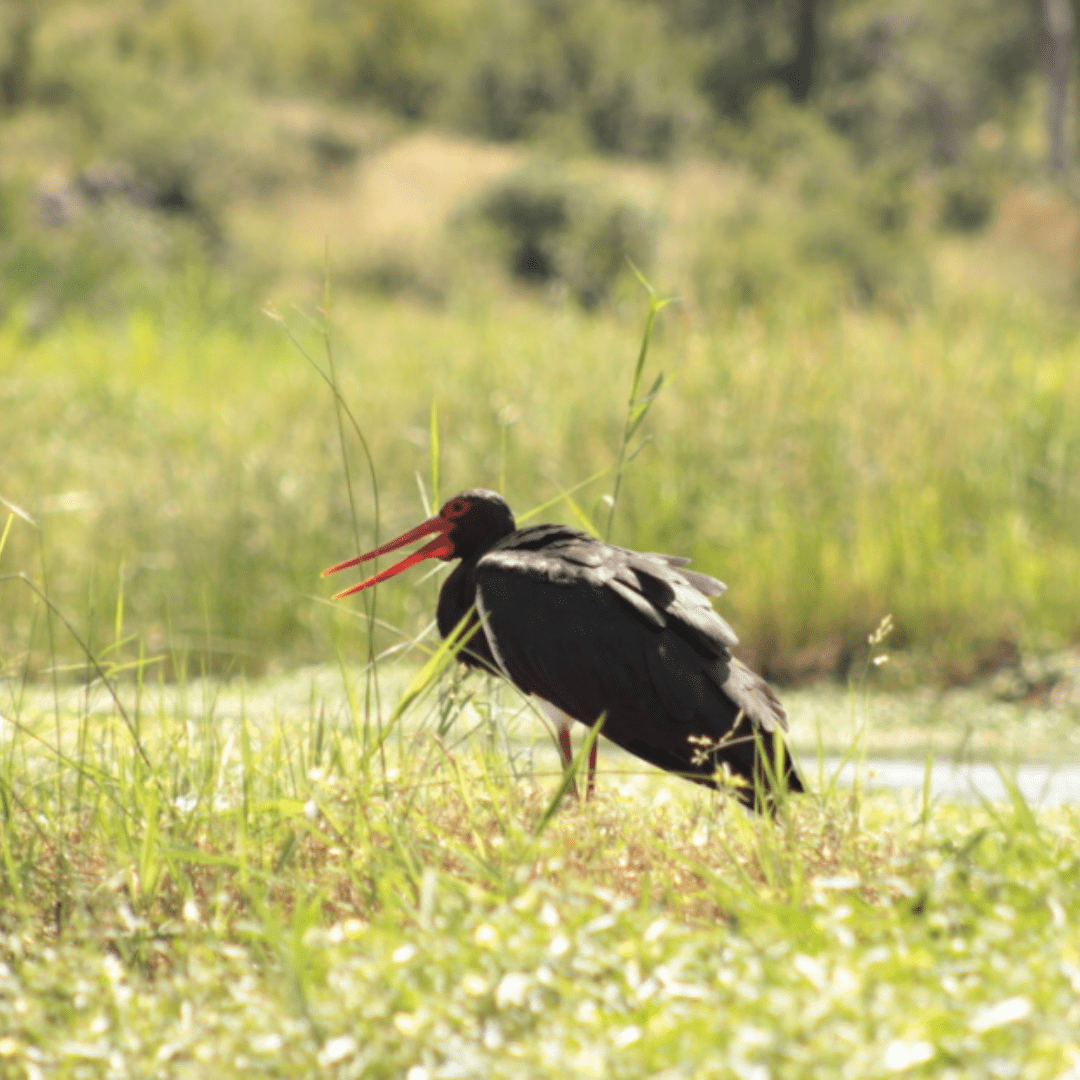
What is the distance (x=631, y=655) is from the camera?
2.68 meters

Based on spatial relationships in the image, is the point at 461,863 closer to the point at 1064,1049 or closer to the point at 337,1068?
the point at 337,1068

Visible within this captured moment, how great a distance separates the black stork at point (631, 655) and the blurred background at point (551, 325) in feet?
1.32

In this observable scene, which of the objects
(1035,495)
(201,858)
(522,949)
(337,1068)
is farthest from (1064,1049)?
(1035,495)

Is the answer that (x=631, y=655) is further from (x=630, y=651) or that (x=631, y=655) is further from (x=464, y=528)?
(x=464, y=528)

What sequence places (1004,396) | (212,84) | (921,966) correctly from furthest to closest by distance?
(212,84), (1004,396), (921,966)

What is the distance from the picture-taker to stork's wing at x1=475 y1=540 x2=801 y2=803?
105 inches

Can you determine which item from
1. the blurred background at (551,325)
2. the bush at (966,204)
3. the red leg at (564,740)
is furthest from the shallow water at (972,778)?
the bush at (966,204)

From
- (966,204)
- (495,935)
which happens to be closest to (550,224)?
(966,204)

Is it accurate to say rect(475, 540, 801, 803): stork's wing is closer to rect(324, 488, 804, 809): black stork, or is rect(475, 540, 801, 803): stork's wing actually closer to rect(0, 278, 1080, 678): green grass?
rect(324, 488, 804, 809): black stork

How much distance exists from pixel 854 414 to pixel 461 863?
4389mm

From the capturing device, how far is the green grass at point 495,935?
1.79m

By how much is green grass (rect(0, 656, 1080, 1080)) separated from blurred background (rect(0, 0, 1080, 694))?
511mm

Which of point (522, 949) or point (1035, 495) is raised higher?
point (1035, 495)

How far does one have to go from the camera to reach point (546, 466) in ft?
21.3
